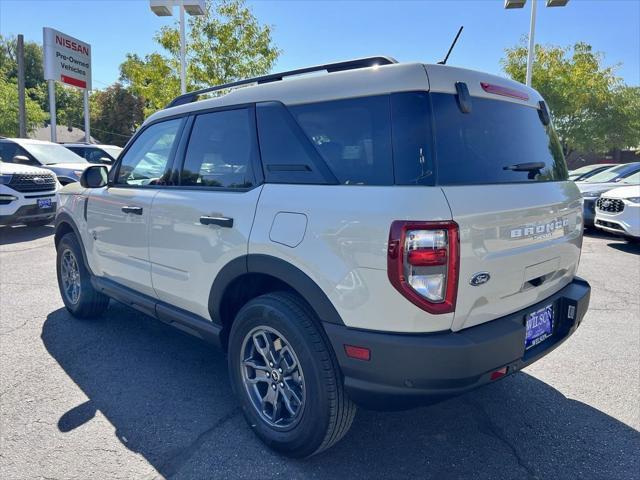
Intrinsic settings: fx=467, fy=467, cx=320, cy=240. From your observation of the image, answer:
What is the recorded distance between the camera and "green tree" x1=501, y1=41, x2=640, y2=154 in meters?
21.0

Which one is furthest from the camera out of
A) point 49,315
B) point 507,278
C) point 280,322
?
point 49,315

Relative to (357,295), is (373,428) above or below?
below

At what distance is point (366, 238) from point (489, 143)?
2.91ft

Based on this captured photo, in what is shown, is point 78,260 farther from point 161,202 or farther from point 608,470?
point 608,470

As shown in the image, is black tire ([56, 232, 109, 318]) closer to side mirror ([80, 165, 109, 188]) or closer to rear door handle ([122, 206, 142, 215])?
side mirror ([80, 165, 109, 188])

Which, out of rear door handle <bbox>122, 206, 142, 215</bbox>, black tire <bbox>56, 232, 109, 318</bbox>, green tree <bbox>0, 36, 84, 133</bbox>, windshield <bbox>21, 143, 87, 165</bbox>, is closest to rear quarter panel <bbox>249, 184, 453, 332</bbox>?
rear door handle <bbox>122, 206, 142, 215</bbox>

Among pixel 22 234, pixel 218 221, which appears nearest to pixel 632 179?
pixel 218 221

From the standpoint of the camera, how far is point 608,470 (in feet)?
7.93

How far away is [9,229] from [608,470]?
1134 cm

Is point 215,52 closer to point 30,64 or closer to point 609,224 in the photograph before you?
point 609,224

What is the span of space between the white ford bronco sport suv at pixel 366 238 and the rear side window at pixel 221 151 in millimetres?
13

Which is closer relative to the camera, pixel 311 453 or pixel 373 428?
pixel 311 453

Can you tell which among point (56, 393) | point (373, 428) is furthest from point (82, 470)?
point (373, 428)

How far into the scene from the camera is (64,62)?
1814 centimetres
